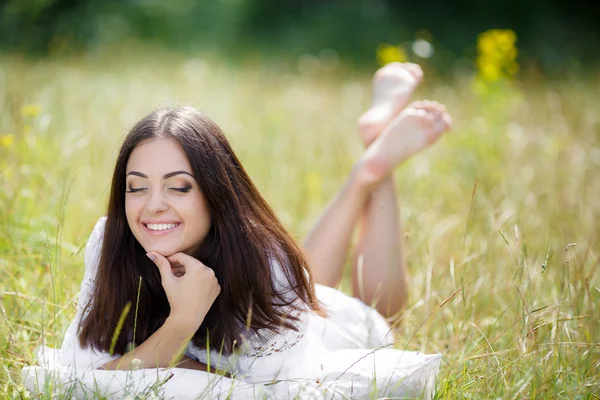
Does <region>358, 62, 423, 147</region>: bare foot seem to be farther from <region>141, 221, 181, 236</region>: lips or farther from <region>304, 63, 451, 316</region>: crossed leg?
Result: <region>141, 221, 181, 236</region>: lips

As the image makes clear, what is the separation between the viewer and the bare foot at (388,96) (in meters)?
2.75

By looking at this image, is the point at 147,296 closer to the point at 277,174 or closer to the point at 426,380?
the point at 426,380

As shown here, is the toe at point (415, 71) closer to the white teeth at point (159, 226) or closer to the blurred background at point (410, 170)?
the blurred background at point (410, 170)

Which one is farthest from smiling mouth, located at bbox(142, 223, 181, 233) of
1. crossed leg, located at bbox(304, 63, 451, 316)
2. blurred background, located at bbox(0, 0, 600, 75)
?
blurred background, located at bbox(0, 0, 600, 75)

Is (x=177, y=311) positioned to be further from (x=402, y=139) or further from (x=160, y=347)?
(x=402, y=139)

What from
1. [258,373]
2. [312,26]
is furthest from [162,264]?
[312,26]

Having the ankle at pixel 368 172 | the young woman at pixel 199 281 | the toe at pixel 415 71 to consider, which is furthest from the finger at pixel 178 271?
the toe at pixel 415 71

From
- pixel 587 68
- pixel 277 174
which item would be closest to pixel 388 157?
pixel 277 174

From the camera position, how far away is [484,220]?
311cm

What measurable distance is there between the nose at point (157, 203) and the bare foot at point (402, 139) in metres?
1.01

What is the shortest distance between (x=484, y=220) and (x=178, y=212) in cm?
180

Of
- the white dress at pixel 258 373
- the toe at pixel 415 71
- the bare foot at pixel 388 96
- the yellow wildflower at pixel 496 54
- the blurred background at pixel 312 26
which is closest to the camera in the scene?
the white dress at pixel 258 373

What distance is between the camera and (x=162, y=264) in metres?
1.74

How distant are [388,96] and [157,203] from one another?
4.75ft
